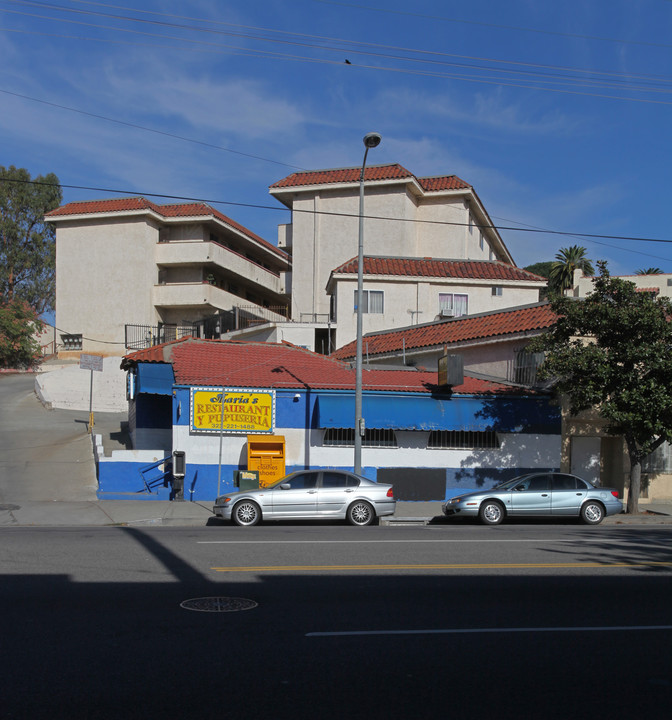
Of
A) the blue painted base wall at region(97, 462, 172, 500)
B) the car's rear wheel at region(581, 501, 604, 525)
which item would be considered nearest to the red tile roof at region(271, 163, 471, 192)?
the blue painted base wall at region(97, 462, 172, 500)

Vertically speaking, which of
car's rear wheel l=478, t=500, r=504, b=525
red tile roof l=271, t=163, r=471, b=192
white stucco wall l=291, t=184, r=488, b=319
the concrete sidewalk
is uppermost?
red tile roof l=271, t=163, r=471, b=192

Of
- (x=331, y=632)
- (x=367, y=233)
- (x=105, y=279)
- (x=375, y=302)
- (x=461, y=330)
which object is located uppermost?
(x=367, y=233)

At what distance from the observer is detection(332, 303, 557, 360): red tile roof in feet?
86.6

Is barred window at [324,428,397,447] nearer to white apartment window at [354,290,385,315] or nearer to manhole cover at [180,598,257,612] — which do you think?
white apartment window at [354,290,385,315]

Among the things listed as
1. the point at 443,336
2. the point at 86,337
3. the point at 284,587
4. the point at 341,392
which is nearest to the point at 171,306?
the point at 86,337

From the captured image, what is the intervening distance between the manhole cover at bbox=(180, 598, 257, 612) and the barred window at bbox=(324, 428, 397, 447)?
46.6ft

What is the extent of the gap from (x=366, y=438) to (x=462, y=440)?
3.15 m

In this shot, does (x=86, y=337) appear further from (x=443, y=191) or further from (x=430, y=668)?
(x=430, y=668)

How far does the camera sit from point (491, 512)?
18.4 metres

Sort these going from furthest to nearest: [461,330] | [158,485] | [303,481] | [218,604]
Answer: [461,330] → [158,485] → [303,481] → [218,604]

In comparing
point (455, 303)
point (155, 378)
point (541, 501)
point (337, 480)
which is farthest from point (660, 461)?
point (155, 378)

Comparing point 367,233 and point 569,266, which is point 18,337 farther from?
point 569,266

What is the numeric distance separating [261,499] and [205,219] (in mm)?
32816

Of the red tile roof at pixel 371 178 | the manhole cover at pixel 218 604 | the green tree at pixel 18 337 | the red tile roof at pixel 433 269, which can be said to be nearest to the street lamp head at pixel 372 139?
the manhole cover at pixel 218 604
